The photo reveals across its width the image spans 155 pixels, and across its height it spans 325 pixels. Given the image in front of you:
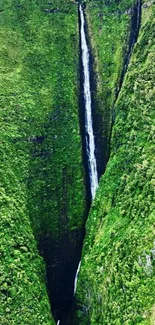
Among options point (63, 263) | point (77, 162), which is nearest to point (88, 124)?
point (77, 162)

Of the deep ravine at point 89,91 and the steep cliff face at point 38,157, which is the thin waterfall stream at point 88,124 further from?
the steep cliff face at point 38,157

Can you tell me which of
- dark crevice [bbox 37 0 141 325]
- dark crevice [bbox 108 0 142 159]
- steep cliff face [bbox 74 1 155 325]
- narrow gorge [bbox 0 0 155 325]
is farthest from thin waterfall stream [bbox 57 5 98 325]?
dark crevice [bbox 108 0 142 159]

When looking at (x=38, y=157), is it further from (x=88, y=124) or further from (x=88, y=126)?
(x=88, y=124)

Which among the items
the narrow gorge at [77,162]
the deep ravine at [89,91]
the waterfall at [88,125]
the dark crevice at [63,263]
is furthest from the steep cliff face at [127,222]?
the waterfall at [88,125]

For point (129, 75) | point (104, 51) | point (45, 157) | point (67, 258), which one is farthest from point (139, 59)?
point (67, 258)

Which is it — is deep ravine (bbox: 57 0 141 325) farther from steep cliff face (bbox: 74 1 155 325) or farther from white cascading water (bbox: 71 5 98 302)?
steep cliff face (bbox: 74 1 155 325)

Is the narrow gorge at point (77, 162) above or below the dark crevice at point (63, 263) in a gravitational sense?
above
